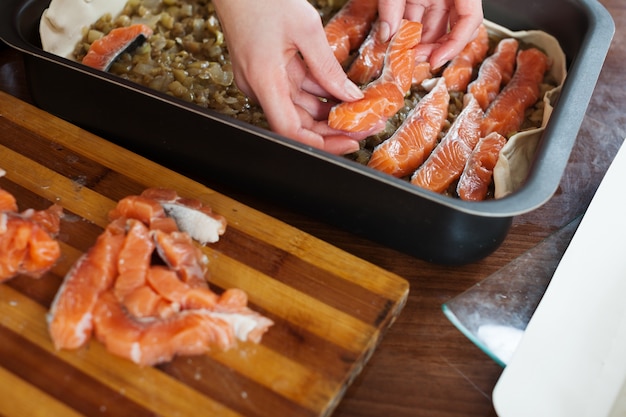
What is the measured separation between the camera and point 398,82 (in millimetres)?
2084

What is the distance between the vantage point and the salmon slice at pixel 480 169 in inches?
74.3

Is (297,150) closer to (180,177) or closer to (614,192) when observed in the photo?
(180,177)

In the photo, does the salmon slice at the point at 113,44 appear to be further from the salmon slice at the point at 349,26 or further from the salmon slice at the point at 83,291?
the salmon slice at the point at 83,291

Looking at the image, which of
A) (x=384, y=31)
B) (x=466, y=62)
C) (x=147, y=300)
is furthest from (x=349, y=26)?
(x=147, y=300)

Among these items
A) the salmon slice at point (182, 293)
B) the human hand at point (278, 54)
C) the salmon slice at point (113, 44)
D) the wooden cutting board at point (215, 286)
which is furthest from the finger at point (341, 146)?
the salmon slice at point (113, 44)

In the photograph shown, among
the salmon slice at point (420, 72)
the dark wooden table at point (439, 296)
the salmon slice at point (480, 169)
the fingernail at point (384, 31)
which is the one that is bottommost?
the dark wooden table at point (439, 296)

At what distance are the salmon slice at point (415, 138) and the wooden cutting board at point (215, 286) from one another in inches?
13.6

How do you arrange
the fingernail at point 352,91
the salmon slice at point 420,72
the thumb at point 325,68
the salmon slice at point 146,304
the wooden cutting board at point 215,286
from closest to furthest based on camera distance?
the wooden cutting board at point 215,286 → the salmon slice at point 146,304 → the thumb at point 325,68 → the fingernail at point 352,91 → the salmon slice at point 420,72

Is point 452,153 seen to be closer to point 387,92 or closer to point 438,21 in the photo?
point 387,92

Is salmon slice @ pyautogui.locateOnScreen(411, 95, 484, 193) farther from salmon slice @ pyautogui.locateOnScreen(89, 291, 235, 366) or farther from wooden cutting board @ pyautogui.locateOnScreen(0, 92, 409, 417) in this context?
salmon slice @ pyautogui.locateOnScreen(89, 291, 235, 366)

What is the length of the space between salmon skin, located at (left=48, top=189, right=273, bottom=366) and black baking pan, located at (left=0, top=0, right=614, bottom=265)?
0.23 meters

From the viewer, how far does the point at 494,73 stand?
224cm

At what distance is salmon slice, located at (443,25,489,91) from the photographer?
2.22m

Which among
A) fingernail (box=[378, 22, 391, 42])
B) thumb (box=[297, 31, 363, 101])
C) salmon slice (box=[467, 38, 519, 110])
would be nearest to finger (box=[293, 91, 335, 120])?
thumb (box=[297, 31, 363, 101])
